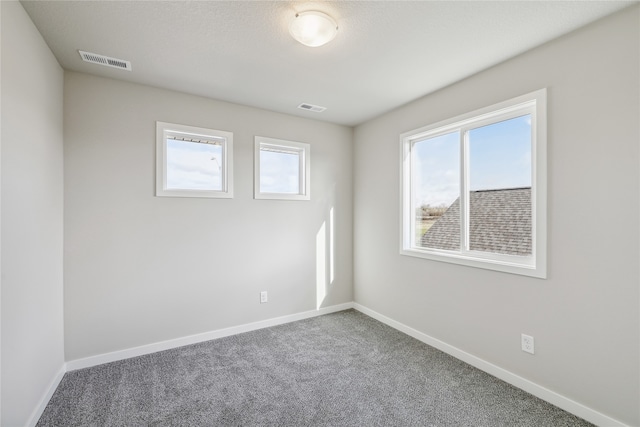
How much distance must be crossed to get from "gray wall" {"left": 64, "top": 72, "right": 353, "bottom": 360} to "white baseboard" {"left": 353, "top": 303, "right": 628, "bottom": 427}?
148 centimetres

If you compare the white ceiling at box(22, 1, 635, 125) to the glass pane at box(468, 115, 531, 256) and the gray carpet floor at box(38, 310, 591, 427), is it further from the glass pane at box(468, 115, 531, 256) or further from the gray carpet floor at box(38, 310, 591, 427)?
the gray carpet floor at box(38, 310, 591, 427)

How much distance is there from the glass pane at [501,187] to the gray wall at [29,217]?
3386 mm

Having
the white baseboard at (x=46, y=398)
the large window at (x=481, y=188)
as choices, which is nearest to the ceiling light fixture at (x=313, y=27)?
the large window at (x=481, y=188)

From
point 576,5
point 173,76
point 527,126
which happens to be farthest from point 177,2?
point 527,126

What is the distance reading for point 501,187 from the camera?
255 centimetres

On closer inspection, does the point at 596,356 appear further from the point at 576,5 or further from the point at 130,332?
the point at 130,332

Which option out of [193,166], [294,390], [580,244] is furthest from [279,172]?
[580,244]

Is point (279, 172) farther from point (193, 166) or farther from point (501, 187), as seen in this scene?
point (501, 187)

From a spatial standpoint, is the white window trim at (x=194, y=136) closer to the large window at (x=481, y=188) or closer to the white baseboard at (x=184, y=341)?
the white baseboard at (x=184, y=341)

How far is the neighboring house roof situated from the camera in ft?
7.82

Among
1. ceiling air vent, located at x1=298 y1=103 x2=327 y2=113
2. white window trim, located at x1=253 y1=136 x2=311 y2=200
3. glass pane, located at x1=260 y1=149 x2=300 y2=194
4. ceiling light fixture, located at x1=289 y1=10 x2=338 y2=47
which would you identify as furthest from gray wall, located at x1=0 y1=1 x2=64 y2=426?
ceiling air vent, located at x1=298 y1=103 x2=327 y2=113

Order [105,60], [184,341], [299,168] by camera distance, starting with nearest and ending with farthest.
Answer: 1. [105,60]
2. [184,341]
3. [299,168]

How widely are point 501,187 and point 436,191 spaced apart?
28.1 inches

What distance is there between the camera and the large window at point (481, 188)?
7.40 feet
